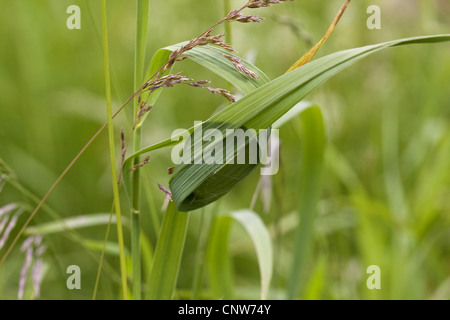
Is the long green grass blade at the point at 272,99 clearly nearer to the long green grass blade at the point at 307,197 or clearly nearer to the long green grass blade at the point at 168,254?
the long green grass blade at the point at 168,254

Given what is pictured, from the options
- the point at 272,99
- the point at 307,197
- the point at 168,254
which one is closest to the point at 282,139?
the point at 307,197

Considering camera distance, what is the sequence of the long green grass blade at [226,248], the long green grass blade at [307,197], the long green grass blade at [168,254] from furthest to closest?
the long green grass blade at [307,197] < the long green grass blade at [226,248] < the long green grass blade at [168,254]

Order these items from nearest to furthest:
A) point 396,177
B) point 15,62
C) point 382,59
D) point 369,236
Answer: point 369,236 < point 396,177 < point 15,62 < point 382,59

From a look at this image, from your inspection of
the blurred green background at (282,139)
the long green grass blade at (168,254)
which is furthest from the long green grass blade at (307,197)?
the long green grass blade at (168,254)
